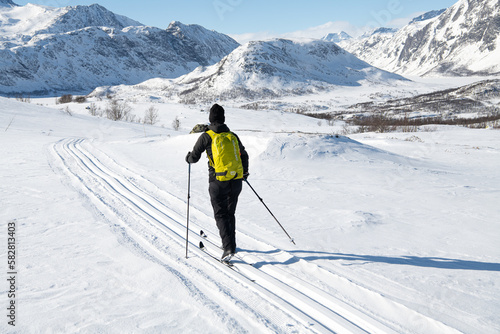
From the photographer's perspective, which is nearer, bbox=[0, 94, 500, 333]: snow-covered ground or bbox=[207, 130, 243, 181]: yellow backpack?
bbox=[0, 94, 500, 333]: snow-covered ground

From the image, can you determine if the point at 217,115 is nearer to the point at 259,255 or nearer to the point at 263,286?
the point at 259,255

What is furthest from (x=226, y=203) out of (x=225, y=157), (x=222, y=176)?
(x=225, y=157)

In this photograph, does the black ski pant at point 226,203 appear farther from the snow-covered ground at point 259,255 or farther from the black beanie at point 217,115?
the black beanie at point 217,115

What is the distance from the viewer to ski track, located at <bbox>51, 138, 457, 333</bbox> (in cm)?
325

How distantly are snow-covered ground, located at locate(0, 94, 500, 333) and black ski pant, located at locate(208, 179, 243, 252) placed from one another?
1.42 feet

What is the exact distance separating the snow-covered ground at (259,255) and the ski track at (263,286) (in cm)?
2

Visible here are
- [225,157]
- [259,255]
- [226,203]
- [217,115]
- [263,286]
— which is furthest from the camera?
[259,255]

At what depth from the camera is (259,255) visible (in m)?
4.82

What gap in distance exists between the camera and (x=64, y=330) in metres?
2.98

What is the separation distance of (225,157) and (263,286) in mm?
1899

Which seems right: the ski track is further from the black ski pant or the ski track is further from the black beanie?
the black beanie

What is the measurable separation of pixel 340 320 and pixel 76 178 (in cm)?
922

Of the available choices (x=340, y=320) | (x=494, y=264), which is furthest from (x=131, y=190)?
(x=494, y=264)

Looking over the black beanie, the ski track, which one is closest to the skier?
the black beanie
